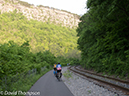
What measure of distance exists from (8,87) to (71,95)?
371cm

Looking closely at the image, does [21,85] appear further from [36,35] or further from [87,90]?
[36,35]

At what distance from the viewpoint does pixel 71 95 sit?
7.31 m

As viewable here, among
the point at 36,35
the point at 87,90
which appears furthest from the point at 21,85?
the point at 36,35

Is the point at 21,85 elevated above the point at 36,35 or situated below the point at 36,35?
below

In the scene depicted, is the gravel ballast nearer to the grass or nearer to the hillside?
the grass

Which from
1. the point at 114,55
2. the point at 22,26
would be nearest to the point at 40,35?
the point at 22,26

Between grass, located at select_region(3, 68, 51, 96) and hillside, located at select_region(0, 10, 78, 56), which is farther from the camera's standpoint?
hillside, located at select_region(0, 10, 78, 56)

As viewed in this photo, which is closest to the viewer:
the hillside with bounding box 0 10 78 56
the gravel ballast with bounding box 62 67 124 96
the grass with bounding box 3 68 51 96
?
the grass with bounding box 3 68 51 96

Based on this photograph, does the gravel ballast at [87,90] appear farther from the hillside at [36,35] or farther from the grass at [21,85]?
the hillside at [36,35]

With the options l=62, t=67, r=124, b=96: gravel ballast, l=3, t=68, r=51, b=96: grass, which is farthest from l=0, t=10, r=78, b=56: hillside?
l=62, t=67, r=124, b=96: gravel ballast

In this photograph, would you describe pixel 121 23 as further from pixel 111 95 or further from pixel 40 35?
pixel 40 35

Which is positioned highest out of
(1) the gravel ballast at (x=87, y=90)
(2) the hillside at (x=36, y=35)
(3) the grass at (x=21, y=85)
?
(2) the hillside at (x=36, y=35)

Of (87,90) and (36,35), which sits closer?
(87,90)

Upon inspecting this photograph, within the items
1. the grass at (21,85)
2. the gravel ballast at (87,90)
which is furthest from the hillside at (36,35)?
the gravel ballast at (87,90)
